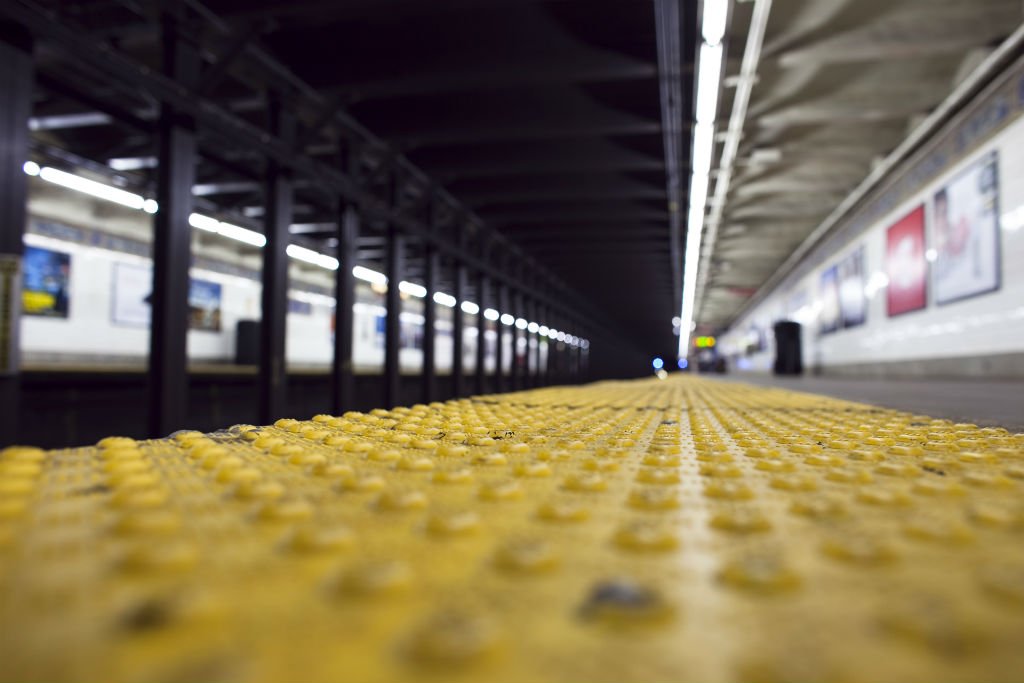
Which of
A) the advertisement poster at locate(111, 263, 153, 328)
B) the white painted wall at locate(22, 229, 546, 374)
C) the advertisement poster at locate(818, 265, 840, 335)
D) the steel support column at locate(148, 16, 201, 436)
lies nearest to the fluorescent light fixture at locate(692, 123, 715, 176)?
the steel support column at locate(148, 16, 201, 436)

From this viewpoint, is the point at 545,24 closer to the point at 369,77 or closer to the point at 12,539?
the point at 369,77

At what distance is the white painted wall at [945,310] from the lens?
26.8 ft

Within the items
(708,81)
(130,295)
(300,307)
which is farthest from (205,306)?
→ (708,81)

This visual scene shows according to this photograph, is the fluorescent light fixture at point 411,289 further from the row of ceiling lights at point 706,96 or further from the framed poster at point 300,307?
the row of ceiling lights at point 706,96

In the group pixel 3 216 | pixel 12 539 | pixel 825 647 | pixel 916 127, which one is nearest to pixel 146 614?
pixel 12 539

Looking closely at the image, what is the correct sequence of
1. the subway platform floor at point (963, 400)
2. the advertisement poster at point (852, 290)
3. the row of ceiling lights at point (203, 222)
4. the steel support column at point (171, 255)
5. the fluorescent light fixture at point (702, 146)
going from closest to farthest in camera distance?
the subway platform floor at point (963, 400)
the steel support column at point (171, 255)
the fluorescent light fixture at point (702, 146)
the row of ceiling lights at point (203, 222)
the advertisement poster at point (852, 290)

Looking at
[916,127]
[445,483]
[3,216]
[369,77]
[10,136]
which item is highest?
[916,127]

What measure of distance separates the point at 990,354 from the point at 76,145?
571 inches

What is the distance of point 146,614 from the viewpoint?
0.62 meters

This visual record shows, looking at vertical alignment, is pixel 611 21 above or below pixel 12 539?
above

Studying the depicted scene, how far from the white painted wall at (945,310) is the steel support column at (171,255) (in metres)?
10.3

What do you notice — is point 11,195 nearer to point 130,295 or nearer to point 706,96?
point 706,96

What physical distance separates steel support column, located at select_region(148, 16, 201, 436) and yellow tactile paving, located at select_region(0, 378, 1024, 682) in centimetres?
383

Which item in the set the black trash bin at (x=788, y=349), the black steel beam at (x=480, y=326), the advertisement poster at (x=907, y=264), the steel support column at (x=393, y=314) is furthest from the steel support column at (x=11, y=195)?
the black trash bin at (x=788, y=349)
